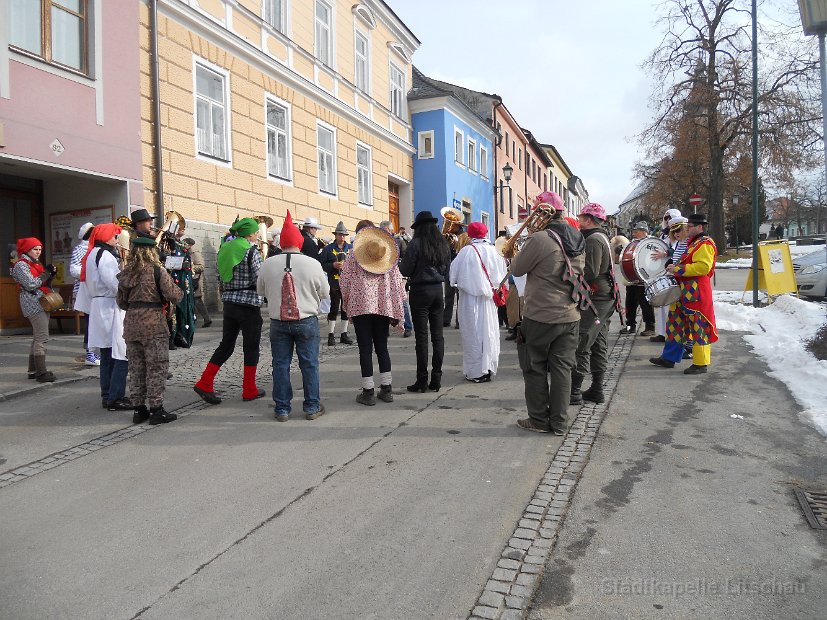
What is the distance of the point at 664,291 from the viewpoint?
7.42 metres

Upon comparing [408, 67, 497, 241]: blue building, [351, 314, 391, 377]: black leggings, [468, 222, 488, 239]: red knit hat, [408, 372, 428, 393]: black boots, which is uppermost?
[408, 67, 497, 241]: blue building

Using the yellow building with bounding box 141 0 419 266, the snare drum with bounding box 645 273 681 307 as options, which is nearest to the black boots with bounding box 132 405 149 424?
the snare drum with bounding box 645 273 681 307

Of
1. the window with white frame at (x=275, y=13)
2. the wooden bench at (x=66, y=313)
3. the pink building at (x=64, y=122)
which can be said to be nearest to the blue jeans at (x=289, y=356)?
the pink building at (x=64, y=122)

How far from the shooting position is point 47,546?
337cm

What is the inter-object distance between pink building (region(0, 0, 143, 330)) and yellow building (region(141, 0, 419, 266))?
21.5 inches

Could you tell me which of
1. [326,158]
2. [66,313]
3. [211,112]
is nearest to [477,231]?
[66,313]

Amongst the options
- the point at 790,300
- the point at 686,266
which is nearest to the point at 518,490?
the point at 686,266

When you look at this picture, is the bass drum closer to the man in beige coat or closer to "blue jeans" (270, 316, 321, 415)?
the man in beige coat

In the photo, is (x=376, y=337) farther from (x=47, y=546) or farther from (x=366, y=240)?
(x=47, y=546)

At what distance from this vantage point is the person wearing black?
6.56 meters

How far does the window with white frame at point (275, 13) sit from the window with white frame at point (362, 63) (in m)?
4.25

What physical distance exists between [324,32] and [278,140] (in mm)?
4444

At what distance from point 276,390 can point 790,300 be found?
35.1 feet

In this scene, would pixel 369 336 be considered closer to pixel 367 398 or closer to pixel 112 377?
pixel 367 398
